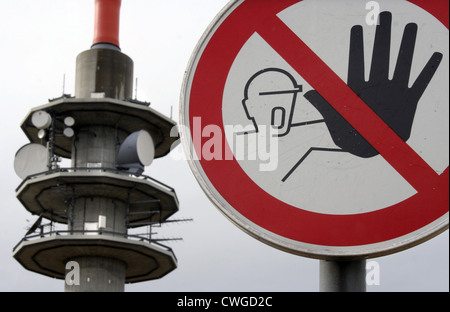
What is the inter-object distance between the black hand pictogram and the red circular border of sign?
18 centimetres

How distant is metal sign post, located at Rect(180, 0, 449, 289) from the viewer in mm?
2691

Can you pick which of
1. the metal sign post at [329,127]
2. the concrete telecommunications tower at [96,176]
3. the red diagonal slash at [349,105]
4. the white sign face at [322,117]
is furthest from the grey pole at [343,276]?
the concrete telecommunications tower at [96,176]

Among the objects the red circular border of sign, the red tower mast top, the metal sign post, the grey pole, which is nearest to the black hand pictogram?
the metal sign post

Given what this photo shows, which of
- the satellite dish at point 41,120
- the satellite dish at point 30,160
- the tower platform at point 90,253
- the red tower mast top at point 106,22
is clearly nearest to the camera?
the tower platform at point 90,253

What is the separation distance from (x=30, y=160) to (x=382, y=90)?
125 ft

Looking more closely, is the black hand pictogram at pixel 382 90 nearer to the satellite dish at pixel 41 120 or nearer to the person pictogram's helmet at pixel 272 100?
the person pictogram's helmet at pixel 272 100

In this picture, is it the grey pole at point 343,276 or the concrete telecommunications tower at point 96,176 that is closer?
the grey pole at point 343,276

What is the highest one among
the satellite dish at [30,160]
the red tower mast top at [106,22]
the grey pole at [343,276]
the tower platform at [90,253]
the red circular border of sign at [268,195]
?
the red tower mast top at [106,22]

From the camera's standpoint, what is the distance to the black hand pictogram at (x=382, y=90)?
2756 millimetres

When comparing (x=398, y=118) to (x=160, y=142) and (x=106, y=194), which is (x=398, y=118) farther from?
(x=160, y=142)

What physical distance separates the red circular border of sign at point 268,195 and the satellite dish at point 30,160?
37.3 meters

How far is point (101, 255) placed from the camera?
39312 millimetres

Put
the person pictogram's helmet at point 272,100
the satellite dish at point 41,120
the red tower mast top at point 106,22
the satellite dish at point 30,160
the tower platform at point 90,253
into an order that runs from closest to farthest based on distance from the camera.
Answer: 1. the person pictogram's helmet at point 272,100
2. the tower platform at point 90,253
3. the satellite dish at point 41,120
4. the satellite dish at point 30,160
5. the red tower mast top at point 106,22

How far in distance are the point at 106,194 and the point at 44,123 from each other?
4559 mm
